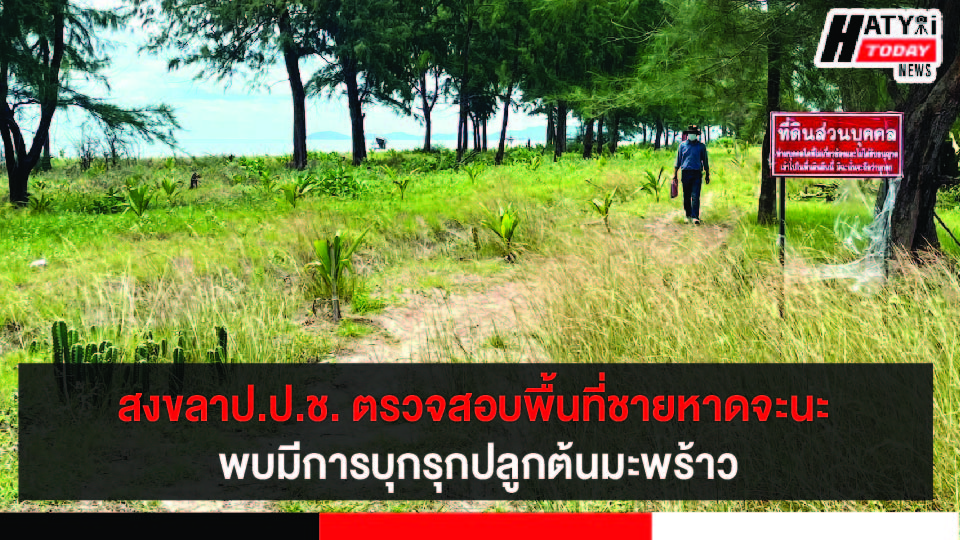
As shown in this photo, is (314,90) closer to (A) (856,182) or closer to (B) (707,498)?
(A) (856,182)

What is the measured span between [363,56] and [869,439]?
92.1 feet

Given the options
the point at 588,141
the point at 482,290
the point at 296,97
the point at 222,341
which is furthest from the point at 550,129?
the point at 222,341

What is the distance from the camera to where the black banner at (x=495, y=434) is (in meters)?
3.74

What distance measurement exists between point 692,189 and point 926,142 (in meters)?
5.74

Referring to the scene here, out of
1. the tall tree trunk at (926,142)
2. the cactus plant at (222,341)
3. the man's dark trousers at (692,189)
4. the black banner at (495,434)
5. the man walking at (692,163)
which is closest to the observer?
the black banner at (495,434)

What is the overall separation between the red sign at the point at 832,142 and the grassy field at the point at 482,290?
2.73 feet

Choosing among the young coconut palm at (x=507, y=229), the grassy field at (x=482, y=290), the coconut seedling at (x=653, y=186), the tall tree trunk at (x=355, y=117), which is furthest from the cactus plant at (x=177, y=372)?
the tall tree trunk at (x=355, y=117)

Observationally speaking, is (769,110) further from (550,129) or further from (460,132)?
(550,129)

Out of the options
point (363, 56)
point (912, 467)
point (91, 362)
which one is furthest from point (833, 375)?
point (363, 56)

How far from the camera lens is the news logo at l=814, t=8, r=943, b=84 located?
6582 mm

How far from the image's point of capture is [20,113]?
18797mm

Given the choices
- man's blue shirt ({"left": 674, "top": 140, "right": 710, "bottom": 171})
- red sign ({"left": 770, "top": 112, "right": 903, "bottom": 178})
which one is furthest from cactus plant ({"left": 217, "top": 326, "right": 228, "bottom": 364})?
man's blue shirt ({"left": 674, "top": 140, "right": 710, "bottom": 171})

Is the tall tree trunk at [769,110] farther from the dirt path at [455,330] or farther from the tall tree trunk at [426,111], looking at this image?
the tall tree trunk at [426,111]

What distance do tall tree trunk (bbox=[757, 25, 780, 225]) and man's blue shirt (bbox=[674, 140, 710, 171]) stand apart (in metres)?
0.99
